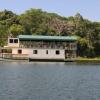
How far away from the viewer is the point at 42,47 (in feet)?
287

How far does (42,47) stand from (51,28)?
16.0m

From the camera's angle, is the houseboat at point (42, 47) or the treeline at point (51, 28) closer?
the houseboat at point (42, 47)

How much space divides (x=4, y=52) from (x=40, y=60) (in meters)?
9.30

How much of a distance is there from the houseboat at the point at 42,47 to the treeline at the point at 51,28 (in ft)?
18.2

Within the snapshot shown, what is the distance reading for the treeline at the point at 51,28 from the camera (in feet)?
311

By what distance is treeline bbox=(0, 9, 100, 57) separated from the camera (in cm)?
9475

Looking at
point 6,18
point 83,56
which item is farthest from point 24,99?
point 6,18

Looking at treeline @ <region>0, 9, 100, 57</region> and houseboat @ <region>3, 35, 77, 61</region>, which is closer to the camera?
houseboat @ <region>3, 35, 77, 61</region>

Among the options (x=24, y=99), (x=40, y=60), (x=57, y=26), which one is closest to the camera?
(x=24, y=99)

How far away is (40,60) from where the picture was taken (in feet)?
283

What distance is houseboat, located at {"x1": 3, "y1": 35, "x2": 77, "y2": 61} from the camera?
86.6 metres

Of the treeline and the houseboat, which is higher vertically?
the treeline

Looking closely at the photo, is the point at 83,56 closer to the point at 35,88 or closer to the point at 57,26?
the point at 57,26

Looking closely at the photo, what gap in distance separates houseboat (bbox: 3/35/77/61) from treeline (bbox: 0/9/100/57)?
5543 millimetres
